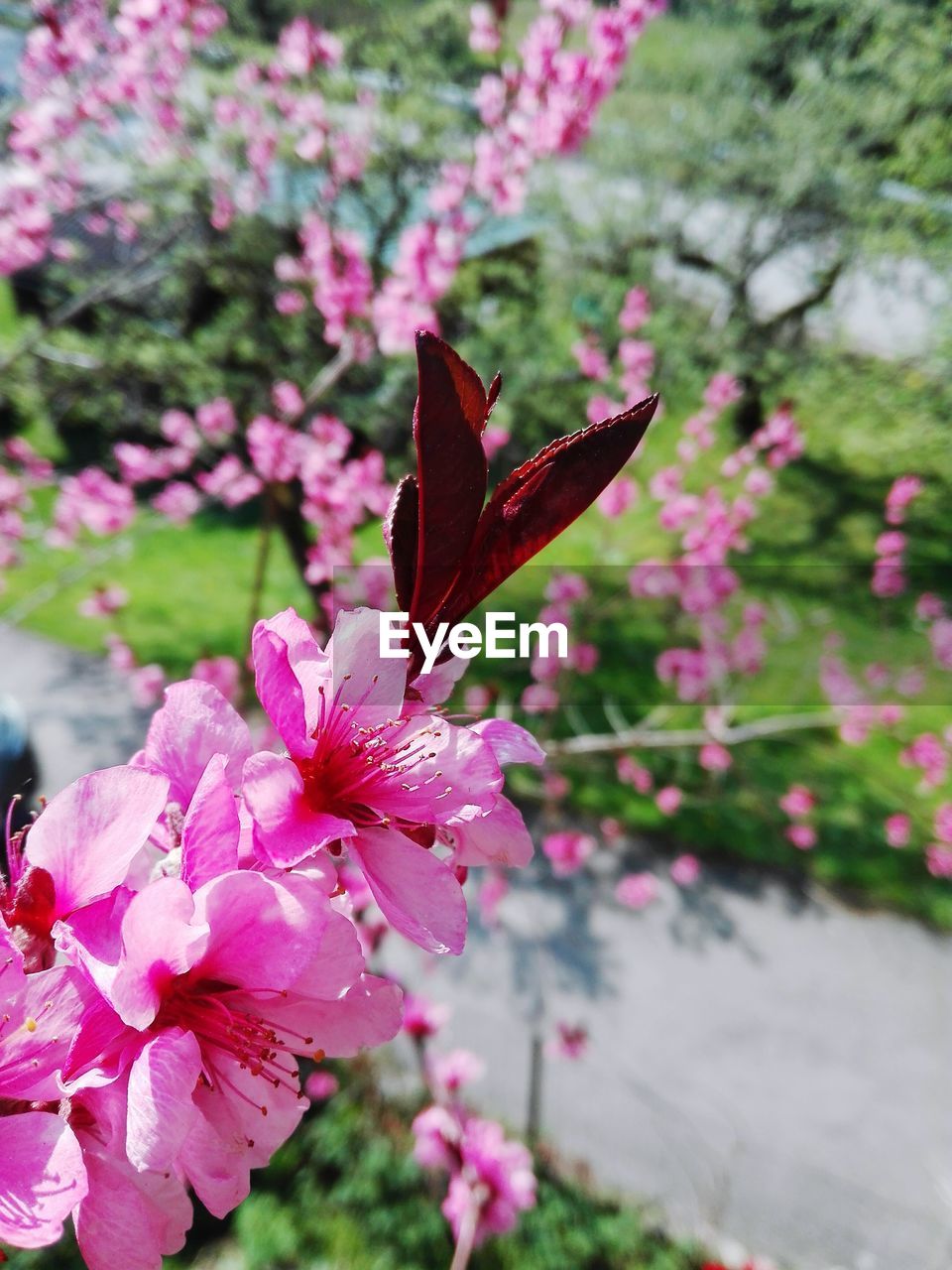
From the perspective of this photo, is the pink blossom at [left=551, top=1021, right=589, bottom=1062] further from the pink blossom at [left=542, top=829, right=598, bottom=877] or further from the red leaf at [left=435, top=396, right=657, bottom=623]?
the red leaf at [left=435, top=396, right=657, bottom=623]

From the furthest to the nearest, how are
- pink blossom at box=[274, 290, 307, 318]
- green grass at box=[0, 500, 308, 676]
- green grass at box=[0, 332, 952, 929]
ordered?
green grass at box=[0, 500, 308, 676]
pink blossom at box=[274, 290, 307, 318]
green grass at box=[0, 332, 952, 929]

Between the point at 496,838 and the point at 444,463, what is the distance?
0.26 m

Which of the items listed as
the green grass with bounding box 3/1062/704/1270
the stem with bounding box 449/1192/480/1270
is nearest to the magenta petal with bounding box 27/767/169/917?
the stem with bounding box 449/1192/480/1270

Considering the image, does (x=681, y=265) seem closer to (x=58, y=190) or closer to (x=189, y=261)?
→ (x=189, y=261)

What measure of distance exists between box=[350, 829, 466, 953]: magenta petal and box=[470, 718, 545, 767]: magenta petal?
8 cm

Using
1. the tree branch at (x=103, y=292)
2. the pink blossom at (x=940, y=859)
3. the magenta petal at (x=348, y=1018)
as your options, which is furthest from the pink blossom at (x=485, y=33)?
the magenta petal at (x=348, y=1018)

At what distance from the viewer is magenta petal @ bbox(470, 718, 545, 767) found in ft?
1.89

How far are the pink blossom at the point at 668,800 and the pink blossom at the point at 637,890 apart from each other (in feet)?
1.09

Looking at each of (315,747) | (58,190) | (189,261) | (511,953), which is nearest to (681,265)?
(189,261)

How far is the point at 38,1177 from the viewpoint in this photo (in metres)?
0.44

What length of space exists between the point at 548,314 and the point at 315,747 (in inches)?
204

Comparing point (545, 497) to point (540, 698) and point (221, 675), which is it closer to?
point (221, 675)

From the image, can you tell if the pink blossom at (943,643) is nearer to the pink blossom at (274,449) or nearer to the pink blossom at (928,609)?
the pink blossom at (928,609)

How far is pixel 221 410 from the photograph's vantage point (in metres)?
3.88
